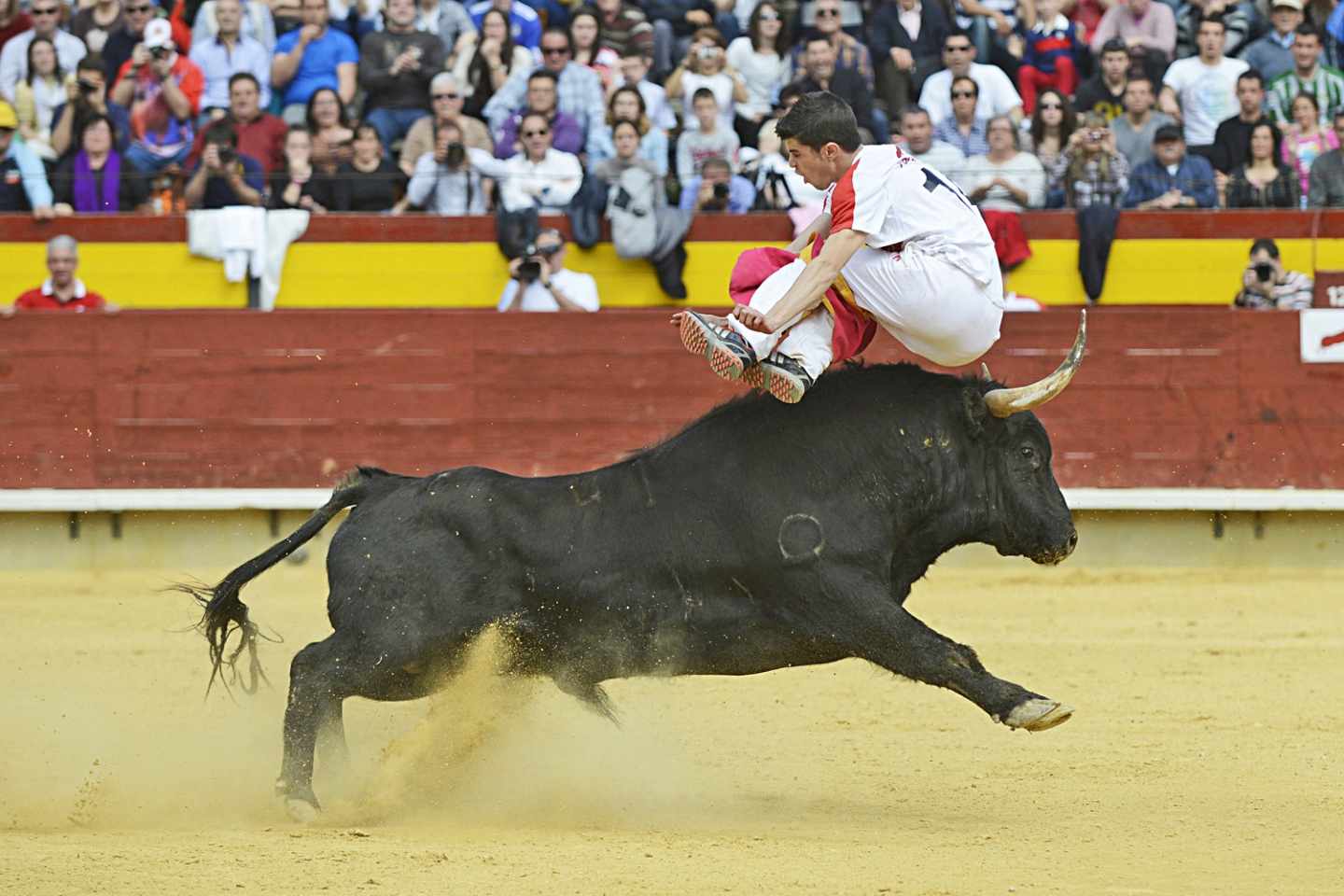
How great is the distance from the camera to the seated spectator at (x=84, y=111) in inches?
440

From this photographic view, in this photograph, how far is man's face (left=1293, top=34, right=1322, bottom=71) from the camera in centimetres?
1102

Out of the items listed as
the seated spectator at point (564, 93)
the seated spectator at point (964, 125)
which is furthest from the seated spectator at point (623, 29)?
the seated spectator at point (964, 125)

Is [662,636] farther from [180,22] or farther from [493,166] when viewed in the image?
[180,22]

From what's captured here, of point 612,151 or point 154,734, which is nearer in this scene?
point 154,734

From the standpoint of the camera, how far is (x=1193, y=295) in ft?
35.7

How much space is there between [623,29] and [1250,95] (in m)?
3.44

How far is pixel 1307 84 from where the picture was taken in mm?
11086

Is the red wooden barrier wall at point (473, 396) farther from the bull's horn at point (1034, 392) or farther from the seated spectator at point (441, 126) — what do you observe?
the bull's horn at point (1034, 392)

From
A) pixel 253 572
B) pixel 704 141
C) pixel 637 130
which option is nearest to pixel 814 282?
pixel 253 572

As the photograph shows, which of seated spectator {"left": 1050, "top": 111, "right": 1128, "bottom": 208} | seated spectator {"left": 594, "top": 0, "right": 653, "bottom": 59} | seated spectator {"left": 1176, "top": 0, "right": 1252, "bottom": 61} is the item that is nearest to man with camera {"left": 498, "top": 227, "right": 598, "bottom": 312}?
seated spectator {"left": 594, "top": 0, "right": 653, "bottom": 59}

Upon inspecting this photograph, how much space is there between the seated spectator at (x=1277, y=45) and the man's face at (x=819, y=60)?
2322 millimetres

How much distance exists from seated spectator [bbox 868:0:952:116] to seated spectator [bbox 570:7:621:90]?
146cm

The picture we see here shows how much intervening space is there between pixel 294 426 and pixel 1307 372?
17.2ft

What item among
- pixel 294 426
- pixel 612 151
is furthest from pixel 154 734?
pixel 612 151
